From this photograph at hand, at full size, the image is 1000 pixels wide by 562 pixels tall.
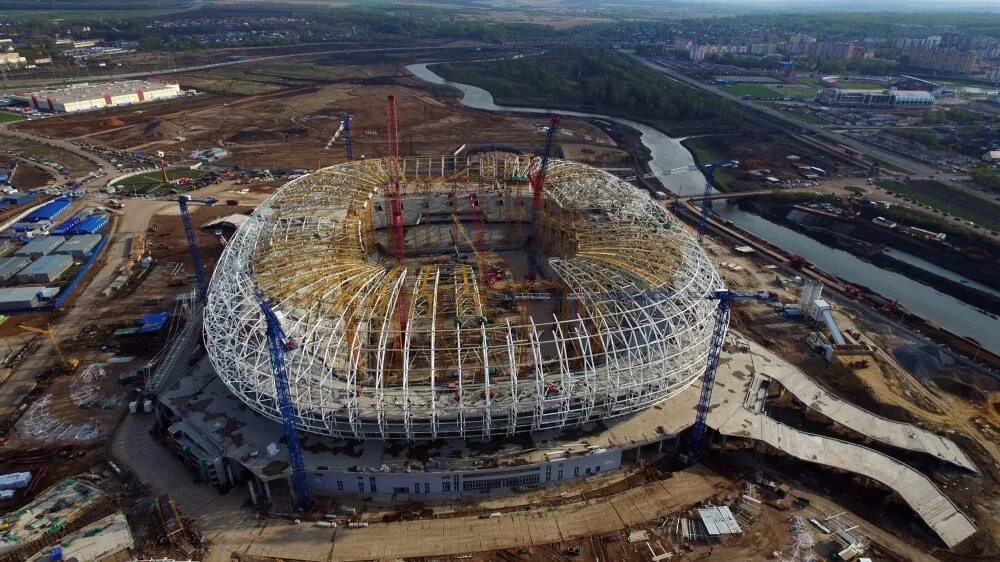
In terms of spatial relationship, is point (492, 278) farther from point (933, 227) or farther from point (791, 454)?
point (933, 227)

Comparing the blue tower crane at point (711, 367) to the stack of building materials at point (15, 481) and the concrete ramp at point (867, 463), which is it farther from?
the stack of building materials at point (15, 481)

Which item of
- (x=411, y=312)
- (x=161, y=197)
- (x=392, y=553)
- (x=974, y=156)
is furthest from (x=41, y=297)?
(x=974, y=156)

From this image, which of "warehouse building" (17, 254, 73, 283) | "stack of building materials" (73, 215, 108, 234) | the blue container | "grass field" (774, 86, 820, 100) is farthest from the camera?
"grass field" (774, 86, 820, 100)

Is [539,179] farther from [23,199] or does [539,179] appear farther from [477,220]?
[23,199]

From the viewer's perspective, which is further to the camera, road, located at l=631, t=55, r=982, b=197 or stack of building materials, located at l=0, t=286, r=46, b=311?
road, located at l=631, t=55, r=982, b=197

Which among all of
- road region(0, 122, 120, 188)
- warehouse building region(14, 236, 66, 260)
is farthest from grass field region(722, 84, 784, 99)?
warehouse building region(14, 236, 66, 260)

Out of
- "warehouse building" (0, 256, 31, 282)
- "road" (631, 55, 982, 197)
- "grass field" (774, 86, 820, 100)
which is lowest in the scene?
"warehouse building" (0, 256, 31, 282)

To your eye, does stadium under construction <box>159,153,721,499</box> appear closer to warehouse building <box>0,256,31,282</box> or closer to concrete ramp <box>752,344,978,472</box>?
concrete ramp <box>752,344,978,472</box>
